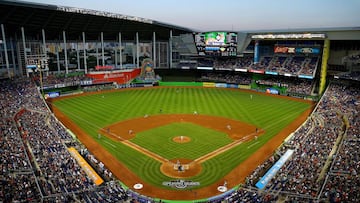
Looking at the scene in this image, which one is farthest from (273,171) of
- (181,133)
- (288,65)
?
(288,65)

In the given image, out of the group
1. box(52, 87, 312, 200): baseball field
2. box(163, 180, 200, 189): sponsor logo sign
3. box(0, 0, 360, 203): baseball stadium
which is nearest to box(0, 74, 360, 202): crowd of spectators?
box(0, 0, 360, 203): baseball stadium

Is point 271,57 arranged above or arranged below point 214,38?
below

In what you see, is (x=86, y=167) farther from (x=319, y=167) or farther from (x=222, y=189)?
(x=319, y=167)

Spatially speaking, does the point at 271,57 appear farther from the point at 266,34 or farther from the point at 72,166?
the point at 72,166

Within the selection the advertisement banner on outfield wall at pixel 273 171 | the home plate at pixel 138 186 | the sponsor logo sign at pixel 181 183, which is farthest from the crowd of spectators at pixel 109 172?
the sponsor logo sign at pixel 181 183

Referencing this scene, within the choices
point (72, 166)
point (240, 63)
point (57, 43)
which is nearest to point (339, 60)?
point (240, 63)
